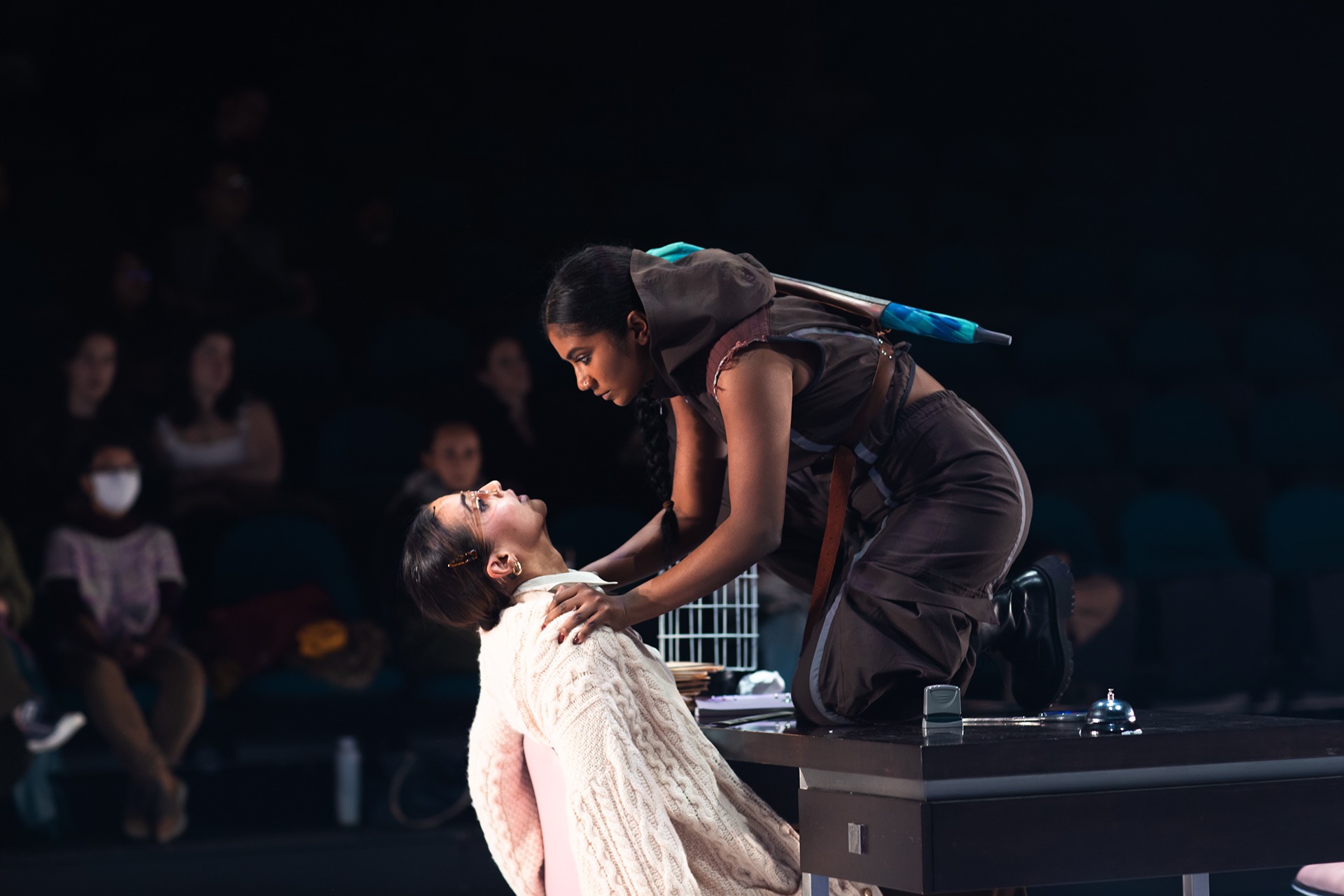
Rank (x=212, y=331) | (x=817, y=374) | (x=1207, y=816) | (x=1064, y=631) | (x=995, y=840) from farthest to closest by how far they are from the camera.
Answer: (x=212, y=331), (x=1064, y=631), (x=817, y=374), (x=1207, y=816), (x=995, y=840)

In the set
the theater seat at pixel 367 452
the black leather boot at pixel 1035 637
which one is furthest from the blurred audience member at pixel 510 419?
the black leather boot at pixel 1035 637

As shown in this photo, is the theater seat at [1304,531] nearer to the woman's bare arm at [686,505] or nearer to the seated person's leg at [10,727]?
the woman's bare arm at [686,505]

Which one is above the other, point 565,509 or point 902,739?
point 565,509

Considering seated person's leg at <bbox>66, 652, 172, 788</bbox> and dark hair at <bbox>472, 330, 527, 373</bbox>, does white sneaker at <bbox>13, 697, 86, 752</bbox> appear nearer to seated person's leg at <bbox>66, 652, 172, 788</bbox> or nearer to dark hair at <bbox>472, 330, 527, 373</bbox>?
seated person's leg at <bbox>66, 652, 172, 788</bbox>

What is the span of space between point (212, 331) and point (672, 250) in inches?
89.8

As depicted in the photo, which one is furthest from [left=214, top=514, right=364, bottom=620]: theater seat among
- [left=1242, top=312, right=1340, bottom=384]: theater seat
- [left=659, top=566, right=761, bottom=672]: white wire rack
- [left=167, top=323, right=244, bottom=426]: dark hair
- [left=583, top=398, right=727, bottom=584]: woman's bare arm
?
[left=1242, top=312, right=1340, bottom=384]: theater seat

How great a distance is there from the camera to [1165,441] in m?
4.77

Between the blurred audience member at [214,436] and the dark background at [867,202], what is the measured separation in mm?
154

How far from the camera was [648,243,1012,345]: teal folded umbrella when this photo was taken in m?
2.10

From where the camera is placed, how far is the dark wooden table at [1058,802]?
171 cm

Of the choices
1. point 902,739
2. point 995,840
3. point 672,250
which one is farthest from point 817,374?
point 995,840

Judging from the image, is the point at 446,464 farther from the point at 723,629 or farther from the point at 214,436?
the point at 723,629

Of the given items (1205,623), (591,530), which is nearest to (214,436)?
(591,530)

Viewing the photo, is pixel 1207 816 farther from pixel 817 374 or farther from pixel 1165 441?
pixel 1165 441
